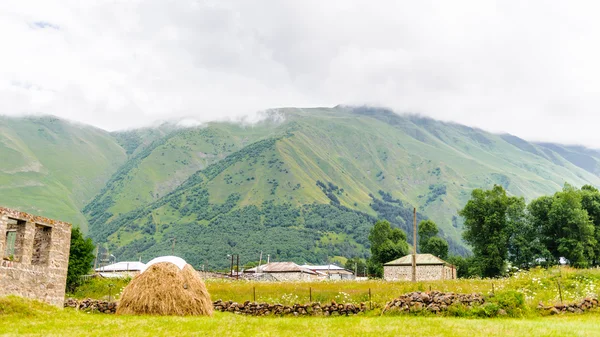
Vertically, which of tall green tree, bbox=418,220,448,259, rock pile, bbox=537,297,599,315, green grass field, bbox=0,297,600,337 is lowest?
green grass field, bbox=0,297,600,337

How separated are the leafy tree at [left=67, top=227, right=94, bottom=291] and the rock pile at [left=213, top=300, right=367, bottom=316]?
1362 inches

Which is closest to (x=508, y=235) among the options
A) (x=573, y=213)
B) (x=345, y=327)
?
(x=573, y=213)

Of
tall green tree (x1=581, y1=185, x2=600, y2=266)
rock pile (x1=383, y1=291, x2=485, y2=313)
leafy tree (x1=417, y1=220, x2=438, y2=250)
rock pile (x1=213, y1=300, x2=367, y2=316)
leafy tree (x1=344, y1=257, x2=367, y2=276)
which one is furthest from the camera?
leafy tree (x1=344, y1=257, x2=367, y2=276)

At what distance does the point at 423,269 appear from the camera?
287ft

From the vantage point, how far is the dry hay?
26.3 metres

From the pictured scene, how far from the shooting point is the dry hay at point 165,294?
86.2ft

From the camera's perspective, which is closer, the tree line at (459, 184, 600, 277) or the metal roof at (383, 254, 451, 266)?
the tree line at (459, 184, 600, 277)

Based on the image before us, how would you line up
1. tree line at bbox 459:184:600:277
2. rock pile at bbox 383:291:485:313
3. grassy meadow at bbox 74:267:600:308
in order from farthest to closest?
tree line at bbox 459:184:600:277 → grassy meadow at bbox 74:267:600:308 → rock pile at bbox 383:291:485:313

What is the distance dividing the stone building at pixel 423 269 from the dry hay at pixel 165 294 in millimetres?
62995

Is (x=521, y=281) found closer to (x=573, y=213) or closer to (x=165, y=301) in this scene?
(x=165, y=301)

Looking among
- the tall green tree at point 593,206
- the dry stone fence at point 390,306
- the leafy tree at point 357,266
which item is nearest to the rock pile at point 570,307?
the dry stone fence at point 390,306

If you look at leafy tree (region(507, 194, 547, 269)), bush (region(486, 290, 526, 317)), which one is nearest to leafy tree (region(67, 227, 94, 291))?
bush (region(486, 290, 526, 317))

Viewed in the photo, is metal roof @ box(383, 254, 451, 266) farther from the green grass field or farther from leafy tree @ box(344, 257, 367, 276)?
leafy tree @ box(344, 257, 367, 276)

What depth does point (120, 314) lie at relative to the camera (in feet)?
88.1
